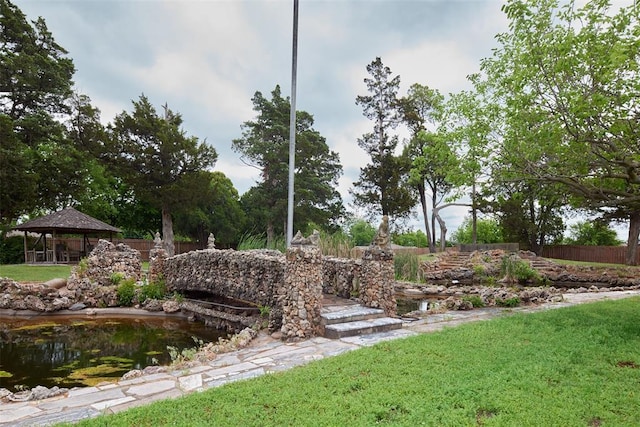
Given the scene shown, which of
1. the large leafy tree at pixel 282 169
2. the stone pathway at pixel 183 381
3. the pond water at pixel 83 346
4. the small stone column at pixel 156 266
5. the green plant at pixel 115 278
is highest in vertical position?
the large leafy tree at pixel 282 169

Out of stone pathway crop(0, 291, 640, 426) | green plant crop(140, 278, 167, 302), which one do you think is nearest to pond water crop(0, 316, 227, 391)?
green plant crop(140, 278, 167, 302)

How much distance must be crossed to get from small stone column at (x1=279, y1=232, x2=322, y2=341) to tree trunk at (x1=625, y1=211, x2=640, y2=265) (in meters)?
24.7

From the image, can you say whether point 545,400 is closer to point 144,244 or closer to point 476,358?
point 476,358

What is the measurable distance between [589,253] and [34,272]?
106ft

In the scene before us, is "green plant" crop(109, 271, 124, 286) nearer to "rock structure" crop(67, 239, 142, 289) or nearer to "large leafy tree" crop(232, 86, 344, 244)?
"rock structure" crop(67, 239, 142, 289)

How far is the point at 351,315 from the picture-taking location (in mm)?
7207

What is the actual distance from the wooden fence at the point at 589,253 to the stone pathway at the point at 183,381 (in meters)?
26.3

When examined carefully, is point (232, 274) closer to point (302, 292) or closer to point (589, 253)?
point (302, 292)

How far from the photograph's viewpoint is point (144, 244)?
85.7ft

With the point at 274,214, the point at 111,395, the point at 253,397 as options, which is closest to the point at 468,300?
the point at 253,397

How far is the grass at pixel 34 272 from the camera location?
14.2m

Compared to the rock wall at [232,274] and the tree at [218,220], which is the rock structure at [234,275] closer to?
the rock wall at [232,274]

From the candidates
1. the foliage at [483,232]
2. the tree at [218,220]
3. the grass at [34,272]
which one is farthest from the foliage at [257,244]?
the foliage at [483,232]

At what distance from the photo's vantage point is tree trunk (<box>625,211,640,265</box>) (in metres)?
23.8
